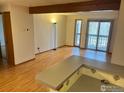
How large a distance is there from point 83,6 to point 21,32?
2.40 metres

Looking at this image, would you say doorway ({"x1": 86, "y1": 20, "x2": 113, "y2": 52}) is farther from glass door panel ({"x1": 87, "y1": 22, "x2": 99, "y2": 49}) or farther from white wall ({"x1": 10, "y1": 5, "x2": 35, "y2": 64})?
white wall ({"x1": 10, "y1": 5, "x2": 35, "y2": 64})

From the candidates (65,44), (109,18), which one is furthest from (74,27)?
(109,18)

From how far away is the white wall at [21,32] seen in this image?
3490 millimetres

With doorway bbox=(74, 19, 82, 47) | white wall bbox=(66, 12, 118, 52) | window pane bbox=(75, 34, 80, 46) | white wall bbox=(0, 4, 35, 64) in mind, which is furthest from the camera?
window pane bbox=(75, 34, 80, 46)

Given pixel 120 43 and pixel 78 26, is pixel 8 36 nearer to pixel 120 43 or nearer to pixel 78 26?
pixel 120 43

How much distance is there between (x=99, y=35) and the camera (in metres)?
5.98

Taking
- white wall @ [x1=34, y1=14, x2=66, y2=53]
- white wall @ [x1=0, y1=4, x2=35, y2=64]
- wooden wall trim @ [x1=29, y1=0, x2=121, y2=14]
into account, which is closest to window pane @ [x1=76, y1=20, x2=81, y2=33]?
white wall @ [x1=34, y1=14, x2=66, y2=53]

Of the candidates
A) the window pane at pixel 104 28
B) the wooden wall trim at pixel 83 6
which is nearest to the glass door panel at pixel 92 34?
the window pane at pixel 104 28

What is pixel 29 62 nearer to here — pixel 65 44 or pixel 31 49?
pixel 31 49

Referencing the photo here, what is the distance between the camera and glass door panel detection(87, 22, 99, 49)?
19.8 ft

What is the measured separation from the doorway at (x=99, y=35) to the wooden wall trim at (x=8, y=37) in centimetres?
435

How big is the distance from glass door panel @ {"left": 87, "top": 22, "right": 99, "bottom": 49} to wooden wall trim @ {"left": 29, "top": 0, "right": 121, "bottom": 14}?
3.45 meters

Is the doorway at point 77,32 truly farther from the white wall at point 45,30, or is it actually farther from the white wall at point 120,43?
the white wall at point 120,43

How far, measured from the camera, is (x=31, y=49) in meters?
4.36
